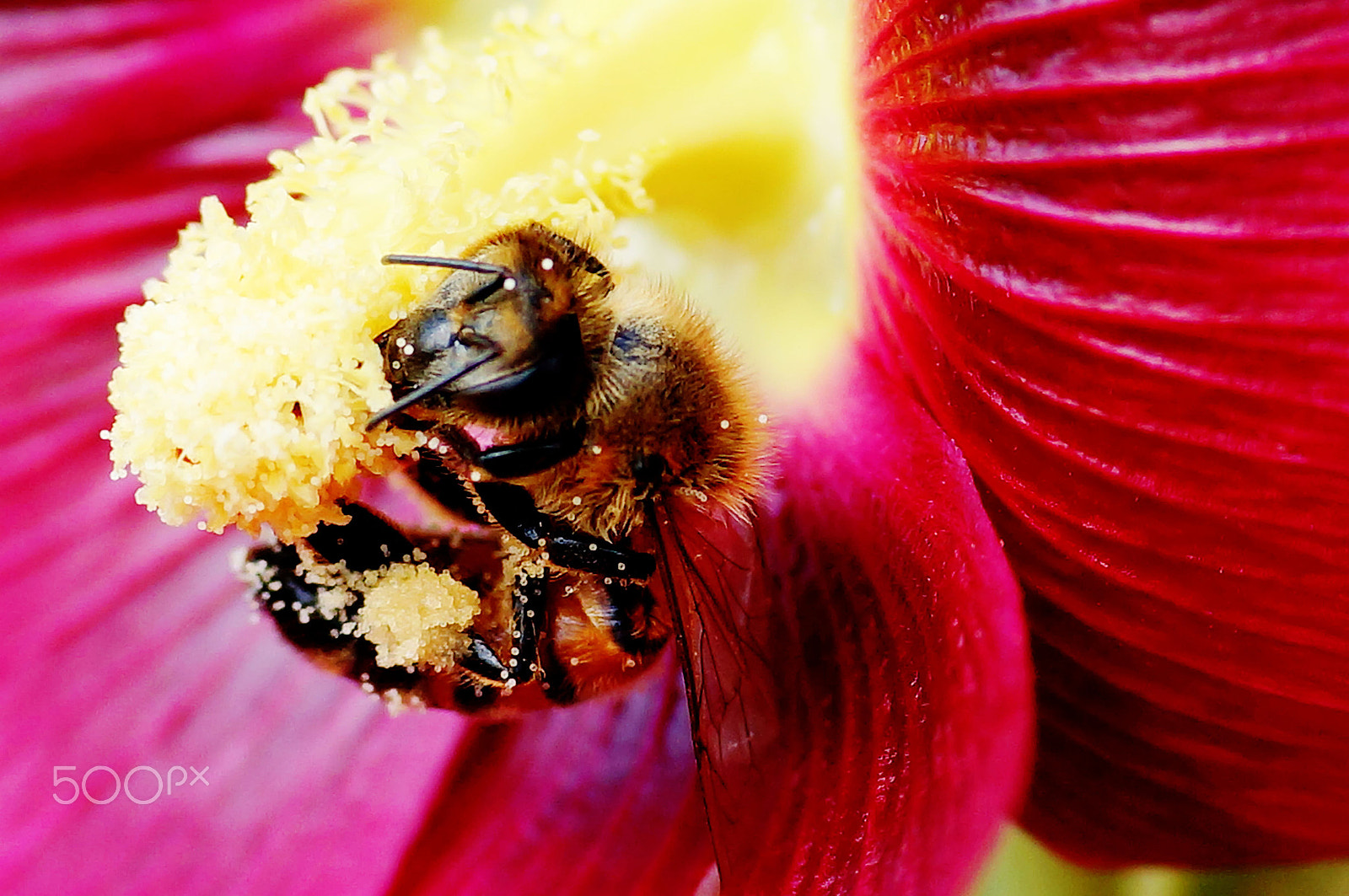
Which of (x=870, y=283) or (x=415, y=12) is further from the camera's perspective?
(x=415, y=12)

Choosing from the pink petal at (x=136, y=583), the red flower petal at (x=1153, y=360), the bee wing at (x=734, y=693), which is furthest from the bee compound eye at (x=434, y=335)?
the pink petal at (x=136, y=583)

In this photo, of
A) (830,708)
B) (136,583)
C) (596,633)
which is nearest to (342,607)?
(596,633)

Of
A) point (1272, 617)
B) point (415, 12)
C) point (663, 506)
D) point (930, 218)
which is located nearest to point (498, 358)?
point (663, 506)

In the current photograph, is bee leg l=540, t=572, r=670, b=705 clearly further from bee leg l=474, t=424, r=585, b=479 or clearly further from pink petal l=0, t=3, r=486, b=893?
pink petal l=0, t=3, r=486, b=893

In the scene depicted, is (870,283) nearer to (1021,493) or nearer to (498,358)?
(1021,493)

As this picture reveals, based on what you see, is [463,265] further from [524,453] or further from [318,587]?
[318,587]

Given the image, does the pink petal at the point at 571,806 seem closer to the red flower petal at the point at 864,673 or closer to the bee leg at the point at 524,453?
the red flower petal at the point at 864,673
